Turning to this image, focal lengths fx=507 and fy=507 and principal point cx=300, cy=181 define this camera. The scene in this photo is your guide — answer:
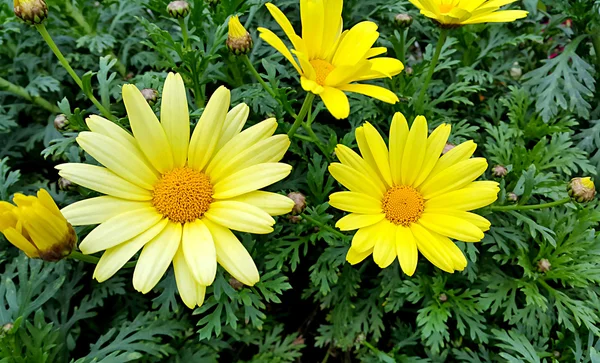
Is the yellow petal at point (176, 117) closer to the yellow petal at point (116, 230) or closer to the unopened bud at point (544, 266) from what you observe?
the yellow petal at point (116, 230)

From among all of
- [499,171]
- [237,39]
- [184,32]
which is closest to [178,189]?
[237,39]

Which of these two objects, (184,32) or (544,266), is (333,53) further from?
(544,266)

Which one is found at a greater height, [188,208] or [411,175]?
[188,208]

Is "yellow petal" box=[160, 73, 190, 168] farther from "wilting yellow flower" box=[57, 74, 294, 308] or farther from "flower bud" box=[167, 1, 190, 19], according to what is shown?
"flower bud" box=[167, 1, 190, 19]

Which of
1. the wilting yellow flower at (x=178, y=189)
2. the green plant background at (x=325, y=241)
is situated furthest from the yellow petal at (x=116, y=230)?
the green plant background at (x=325, y=241)

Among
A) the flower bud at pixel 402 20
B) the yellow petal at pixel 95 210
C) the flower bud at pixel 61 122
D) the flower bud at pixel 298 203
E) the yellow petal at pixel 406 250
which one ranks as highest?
the flower bud at pixel 402 20

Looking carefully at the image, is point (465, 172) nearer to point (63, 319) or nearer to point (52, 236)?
point (52, 236)

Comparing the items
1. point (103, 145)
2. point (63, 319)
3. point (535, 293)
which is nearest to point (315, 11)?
point (103, 145)
